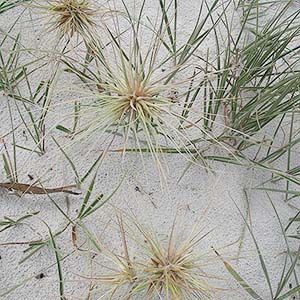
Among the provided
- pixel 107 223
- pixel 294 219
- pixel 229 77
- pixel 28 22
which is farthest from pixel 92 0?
pixel 294 219

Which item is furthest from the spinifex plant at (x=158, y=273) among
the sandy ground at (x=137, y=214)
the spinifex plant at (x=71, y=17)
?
the spinifex plant at (x=71, y=17)

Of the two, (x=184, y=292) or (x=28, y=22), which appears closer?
(x=184, y=292)

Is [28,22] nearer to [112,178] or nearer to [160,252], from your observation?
[112,178]

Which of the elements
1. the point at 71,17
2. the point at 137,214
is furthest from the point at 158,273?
the point at 71,17

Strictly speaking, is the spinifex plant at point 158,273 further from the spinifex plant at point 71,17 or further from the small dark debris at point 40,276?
the spinifex plant at point 71,17

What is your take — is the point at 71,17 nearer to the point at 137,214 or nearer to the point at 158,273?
the point at 137,214

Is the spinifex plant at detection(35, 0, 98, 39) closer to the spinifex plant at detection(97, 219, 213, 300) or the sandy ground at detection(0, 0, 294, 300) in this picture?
the sandy ground at detection(0, 0, 294, 300)
